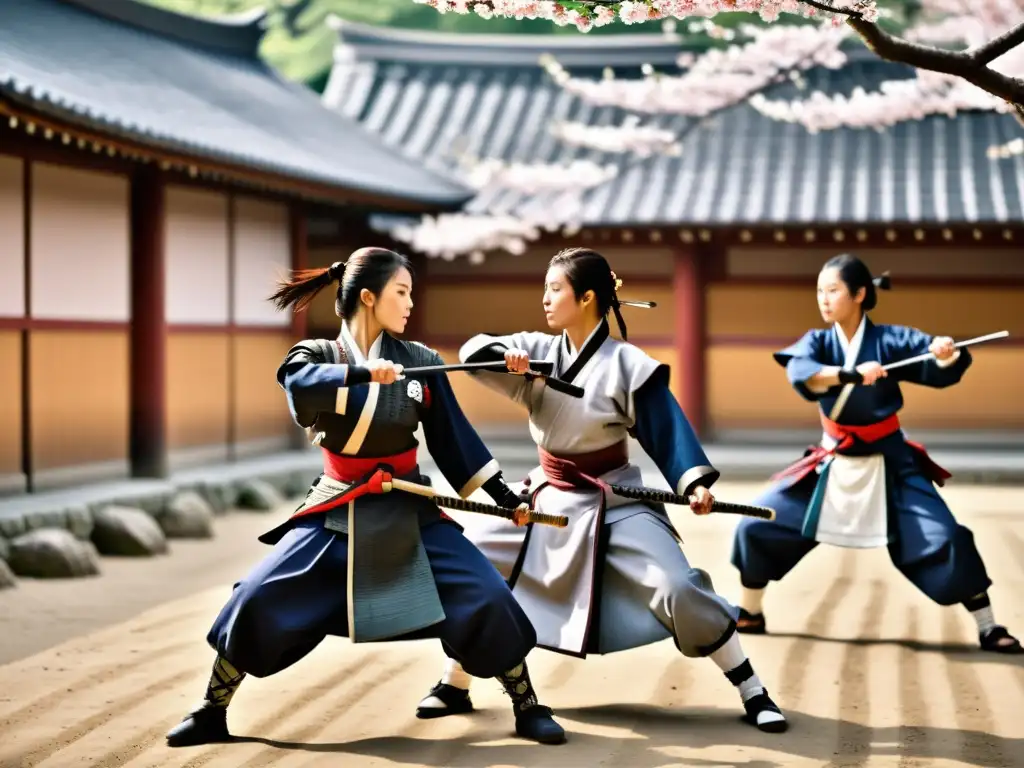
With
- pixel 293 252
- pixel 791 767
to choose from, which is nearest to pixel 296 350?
pixel 791 767

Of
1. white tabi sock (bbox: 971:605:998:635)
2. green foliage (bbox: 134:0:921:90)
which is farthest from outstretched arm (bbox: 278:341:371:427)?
green foliage (bbox: 134:0:921:90)

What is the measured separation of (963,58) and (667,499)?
1835mm

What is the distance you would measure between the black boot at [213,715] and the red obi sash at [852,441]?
2906 mm

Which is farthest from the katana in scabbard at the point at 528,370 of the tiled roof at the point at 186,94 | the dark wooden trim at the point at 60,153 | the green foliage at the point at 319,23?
the green foliage at the point at 319,23

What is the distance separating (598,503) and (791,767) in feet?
3.77

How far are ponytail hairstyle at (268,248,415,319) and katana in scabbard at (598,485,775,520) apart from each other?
1048 millimetres

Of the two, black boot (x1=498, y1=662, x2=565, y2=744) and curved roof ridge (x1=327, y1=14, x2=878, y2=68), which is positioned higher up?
curved roof ridge (x1=327, y1=14, x2=878, y2=68)

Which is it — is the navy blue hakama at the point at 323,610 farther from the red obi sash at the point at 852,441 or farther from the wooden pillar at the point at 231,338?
the wooden pillar at the point at 231,338

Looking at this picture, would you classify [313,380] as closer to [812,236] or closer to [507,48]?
[812,236]

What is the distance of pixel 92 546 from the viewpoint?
969cm

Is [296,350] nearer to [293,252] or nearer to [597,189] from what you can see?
[293,252]

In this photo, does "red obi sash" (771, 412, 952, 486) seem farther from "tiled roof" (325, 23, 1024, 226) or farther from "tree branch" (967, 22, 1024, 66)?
"tiled roof" (325, 23, 1024, 226)

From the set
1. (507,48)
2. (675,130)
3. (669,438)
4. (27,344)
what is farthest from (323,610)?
(507,48)

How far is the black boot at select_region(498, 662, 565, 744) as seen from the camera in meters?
4.80
